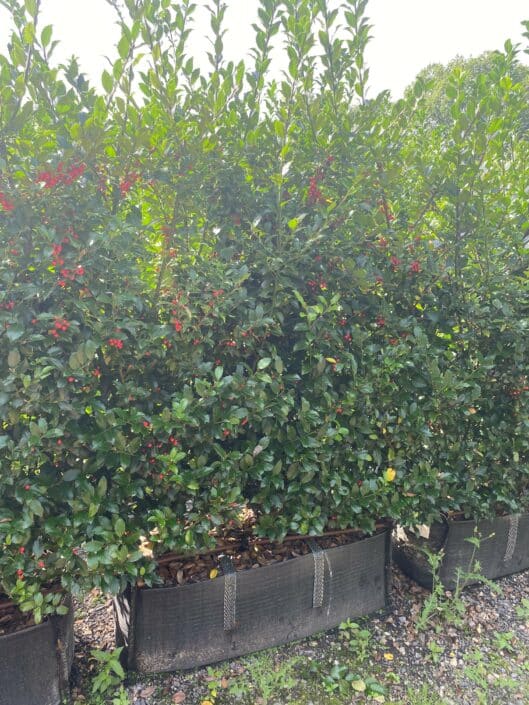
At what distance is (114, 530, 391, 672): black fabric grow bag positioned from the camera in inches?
74.4

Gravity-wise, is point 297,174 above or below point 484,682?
above

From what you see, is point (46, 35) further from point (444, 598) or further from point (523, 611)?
point (523, 611)

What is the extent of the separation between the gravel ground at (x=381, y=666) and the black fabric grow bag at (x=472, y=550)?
0.16 meters

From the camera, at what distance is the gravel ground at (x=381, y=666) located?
186 centimetres

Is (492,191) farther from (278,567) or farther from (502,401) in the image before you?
(278,567)

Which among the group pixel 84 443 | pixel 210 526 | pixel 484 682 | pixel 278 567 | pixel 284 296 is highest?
pixel 284 296

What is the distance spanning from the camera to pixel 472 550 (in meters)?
2.57

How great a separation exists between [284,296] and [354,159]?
0.65 meters

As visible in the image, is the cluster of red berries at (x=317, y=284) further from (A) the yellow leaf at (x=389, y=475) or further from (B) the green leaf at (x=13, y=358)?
(B) the green leaf at (x=13, y=358)

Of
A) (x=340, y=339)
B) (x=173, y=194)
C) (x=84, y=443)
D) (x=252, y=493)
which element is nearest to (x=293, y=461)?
(x=252, y=493)

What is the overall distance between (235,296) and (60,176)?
28.0 inches

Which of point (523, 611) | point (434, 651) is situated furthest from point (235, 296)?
point (523, 611)

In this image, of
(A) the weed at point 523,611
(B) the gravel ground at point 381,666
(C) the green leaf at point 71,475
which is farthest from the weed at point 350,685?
(C) the green leaf at point 71,475

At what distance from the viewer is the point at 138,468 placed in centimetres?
172
